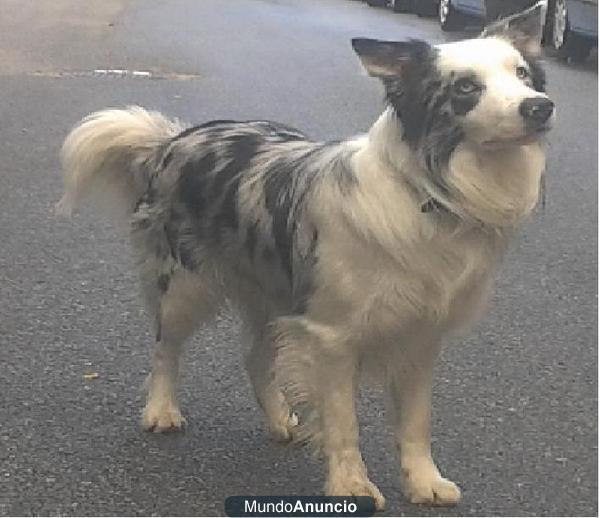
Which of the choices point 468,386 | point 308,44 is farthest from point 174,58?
point 468,386

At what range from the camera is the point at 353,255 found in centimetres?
396

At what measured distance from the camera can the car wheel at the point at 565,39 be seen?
16.5 m

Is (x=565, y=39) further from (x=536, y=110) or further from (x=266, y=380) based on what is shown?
(x=536, y=110)

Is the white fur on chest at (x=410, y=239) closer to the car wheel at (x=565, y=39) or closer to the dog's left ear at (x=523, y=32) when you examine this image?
the dog's left ear at (x=523, y=32)

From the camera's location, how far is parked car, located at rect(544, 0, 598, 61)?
643 inches

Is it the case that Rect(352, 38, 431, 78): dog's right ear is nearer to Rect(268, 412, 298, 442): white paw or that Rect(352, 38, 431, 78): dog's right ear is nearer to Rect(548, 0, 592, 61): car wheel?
Rect(268, 412, 298, 442): white paw

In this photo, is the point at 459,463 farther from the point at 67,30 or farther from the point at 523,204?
the point at 67,30

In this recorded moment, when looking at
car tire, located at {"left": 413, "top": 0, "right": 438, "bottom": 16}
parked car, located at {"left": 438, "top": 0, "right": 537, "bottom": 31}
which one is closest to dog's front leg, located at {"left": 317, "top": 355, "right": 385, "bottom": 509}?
parked car, located at {"left": 438, "top": 0, "right": 537, "bottom": 31}

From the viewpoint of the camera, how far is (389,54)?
152 inches

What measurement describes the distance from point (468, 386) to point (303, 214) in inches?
57.3

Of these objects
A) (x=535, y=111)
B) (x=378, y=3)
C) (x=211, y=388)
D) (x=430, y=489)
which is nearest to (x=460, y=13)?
(x=378, y=3)

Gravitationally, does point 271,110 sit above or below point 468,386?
below

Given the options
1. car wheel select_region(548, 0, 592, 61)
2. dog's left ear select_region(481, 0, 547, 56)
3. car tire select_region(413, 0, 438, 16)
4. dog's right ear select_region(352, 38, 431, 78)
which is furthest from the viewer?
car tire select_region(413, 0, 438, 16)

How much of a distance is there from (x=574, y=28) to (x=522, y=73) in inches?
514
